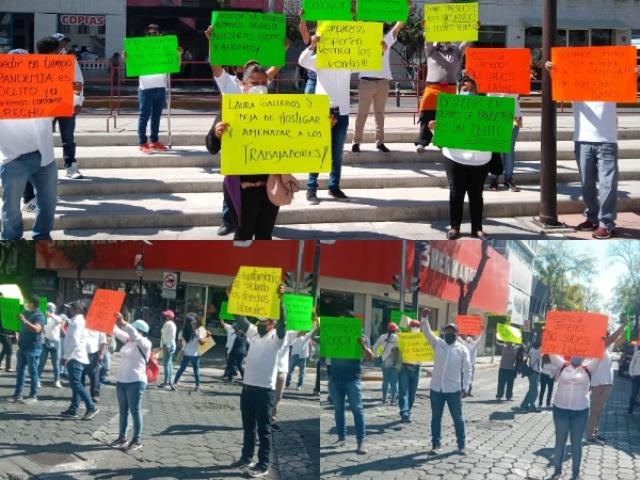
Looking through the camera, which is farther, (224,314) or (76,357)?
(76,357)

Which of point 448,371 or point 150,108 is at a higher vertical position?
point 150,108

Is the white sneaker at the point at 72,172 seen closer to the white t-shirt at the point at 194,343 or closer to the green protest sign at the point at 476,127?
the green protest sign at the point at 476,127

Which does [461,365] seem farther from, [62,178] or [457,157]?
[62,178]

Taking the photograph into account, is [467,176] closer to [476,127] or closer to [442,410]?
[476,127]

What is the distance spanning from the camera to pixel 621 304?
478 centimetres

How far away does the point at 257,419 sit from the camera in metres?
4.91

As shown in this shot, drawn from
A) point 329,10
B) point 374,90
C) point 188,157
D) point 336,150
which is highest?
point 329,10

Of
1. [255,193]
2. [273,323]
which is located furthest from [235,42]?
[273,323]

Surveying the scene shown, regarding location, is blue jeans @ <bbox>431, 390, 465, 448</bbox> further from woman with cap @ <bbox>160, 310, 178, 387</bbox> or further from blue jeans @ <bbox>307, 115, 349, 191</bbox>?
blue jeans @ <bbox>307, 115, 349, 191</bbox>

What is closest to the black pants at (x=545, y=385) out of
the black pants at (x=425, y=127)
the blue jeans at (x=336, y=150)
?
the blue jeans at (x=336, y=150)

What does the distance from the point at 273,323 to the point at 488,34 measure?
132 ft

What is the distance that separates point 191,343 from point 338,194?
5219mm

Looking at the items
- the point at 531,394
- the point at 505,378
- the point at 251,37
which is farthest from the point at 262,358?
the point at 251,37

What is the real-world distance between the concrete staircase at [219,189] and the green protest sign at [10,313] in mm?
3797
